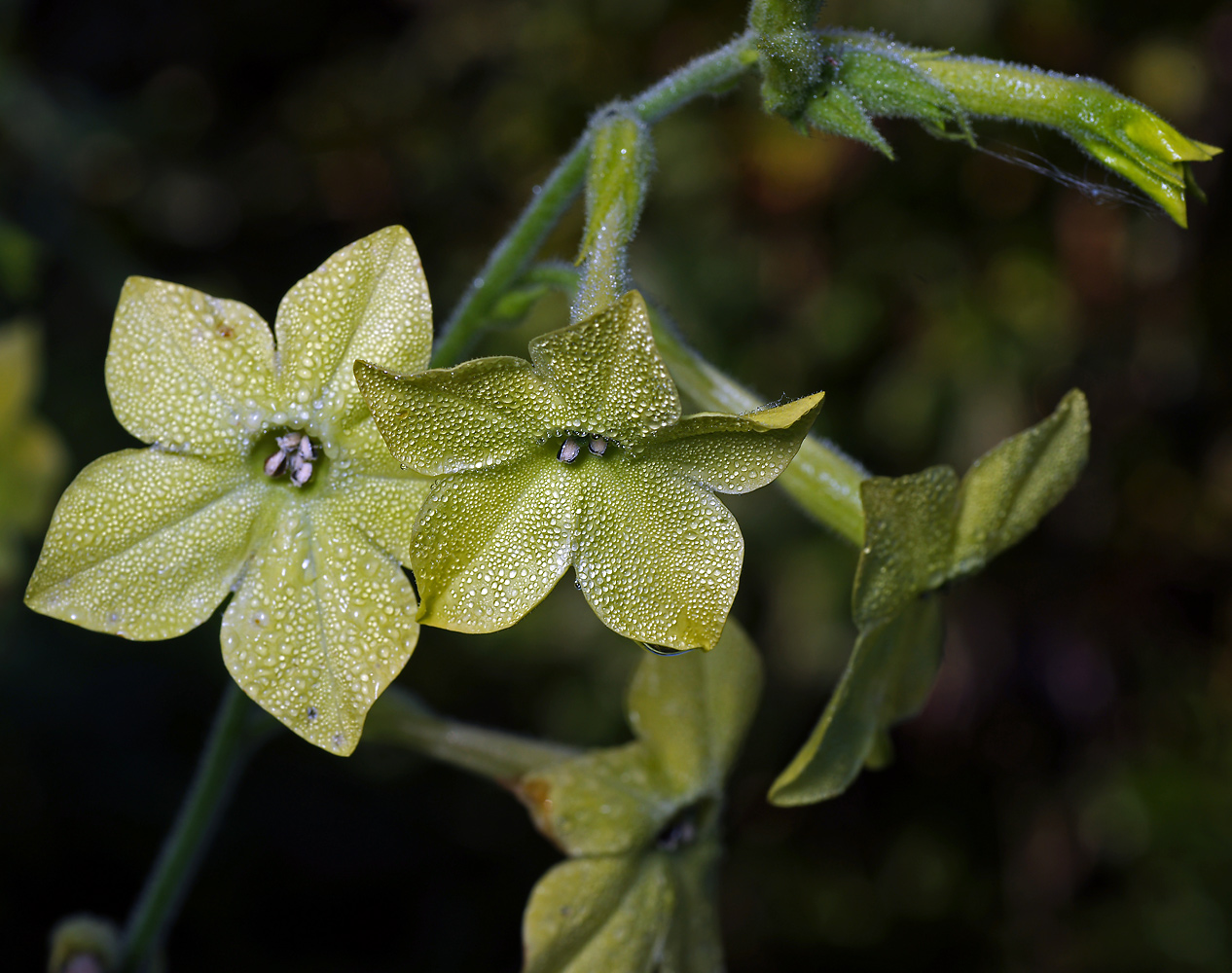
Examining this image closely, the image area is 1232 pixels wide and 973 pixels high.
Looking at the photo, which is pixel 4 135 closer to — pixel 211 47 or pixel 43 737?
pixel 211 47

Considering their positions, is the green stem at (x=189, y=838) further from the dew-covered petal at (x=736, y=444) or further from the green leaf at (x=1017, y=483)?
the green leaf at (x=1017, y=483)

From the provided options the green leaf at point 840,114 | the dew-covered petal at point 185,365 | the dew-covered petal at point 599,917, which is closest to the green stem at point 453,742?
the dew-covered petal at point 599,917

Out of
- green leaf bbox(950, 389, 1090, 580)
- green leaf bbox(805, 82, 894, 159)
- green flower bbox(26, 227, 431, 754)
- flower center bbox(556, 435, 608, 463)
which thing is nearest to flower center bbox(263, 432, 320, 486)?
green flower bbox(26, 227, 431, 754)

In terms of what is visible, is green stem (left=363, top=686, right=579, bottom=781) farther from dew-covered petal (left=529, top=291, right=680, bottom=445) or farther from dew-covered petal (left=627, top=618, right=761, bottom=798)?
dew-covered petal (left=529, top=291, right=680, bottom=445)

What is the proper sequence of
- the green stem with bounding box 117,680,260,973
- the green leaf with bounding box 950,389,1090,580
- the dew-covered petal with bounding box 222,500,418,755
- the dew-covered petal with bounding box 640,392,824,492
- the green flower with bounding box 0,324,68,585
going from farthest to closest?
the green flower with bounding box 0,324,68,585 → the green stem with bounding box 117,680,260,973 → the green leaf with bounding box 950,389,1090,580 → the dew-covered petal with bounding box 222,500,418,755 → the dew-covered petal with bounding box 640,392,824,492

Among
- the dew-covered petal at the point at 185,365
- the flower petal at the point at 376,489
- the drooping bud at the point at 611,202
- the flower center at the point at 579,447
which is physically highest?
the drooping bud at the point at 611,202

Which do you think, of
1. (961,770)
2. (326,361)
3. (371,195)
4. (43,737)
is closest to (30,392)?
(43,737)
